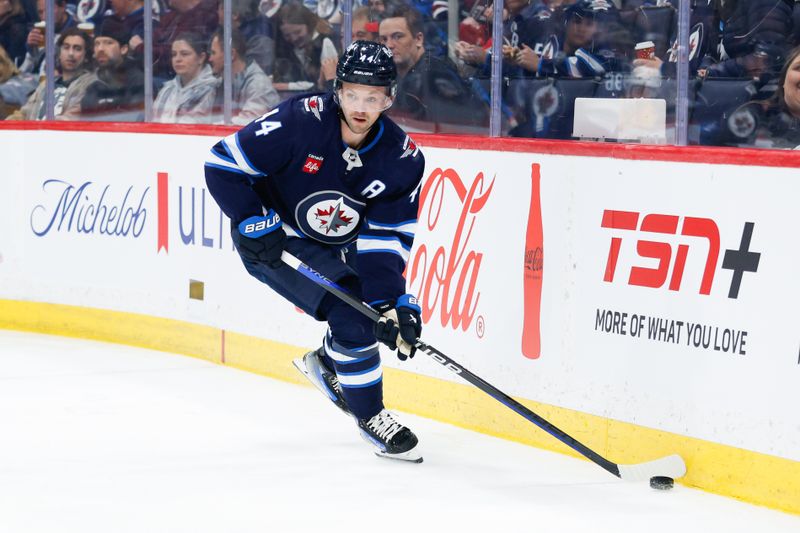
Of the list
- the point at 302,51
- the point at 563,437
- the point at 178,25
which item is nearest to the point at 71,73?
the point at 178,25

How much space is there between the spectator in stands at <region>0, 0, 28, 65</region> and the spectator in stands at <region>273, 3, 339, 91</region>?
1.48 meters

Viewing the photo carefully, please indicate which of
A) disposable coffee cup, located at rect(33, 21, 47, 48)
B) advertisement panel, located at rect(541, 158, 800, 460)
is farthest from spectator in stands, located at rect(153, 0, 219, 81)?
advertisement panel, located at rect(541, 158, 800, 460)

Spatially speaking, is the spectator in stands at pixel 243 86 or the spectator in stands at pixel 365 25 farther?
the spectator in stands at pixel 243 86

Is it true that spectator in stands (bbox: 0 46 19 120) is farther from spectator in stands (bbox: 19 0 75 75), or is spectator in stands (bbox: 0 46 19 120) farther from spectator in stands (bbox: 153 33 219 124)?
spectator in stands (bbox: 153 33 219 124)

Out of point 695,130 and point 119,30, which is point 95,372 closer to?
point 119,30

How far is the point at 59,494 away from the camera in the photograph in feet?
11.0

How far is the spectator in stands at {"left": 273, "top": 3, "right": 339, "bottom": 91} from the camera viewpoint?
5.00 metres

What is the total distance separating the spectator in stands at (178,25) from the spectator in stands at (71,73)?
404 mm

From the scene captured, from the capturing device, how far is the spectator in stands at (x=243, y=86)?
17.3 ft

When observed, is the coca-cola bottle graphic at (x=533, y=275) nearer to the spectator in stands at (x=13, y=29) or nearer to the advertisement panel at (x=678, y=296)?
the advertisement panel at (x=678, y=296)

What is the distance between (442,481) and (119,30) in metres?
3.08

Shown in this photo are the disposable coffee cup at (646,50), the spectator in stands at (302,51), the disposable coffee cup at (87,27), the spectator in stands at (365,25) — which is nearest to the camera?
the disposable coffee cup at (646,50)

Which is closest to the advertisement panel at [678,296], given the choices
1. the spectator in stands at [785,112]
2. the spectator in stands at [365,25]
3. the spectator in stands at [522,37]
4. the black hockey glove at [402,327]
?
the spectator in stands at [785,112]

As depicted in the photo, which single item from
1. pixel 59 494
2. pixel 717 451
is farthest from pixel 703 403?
pixel 59 494
